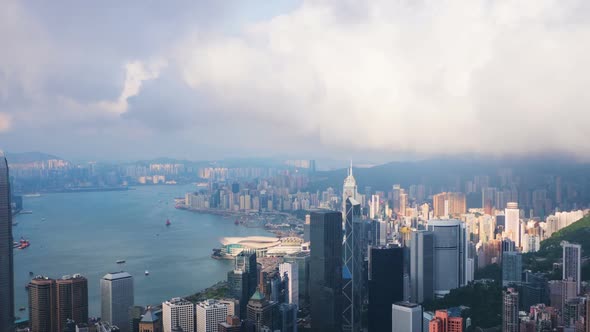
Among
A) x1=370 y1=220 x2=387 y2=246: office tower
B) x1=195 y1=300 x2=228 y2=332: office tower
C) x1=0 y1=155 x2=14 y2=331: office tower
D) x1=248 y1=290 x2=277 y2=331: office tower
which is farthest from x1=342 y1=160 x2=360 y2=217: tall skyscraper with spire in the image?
x1=0 y1=155 x2=14 y2=331: office tower

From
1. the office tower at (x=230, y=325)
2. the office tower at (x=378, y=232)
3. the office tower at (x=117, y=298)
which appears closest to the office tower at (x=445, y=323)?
the office tower at (x=230, y=325)

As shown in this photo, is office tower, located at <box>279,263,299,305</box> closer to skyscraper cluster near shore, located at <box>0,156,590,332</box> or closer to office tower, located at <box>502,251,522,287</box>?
skyscraper cluster near shore, located at <box>0,156,590,332</box>

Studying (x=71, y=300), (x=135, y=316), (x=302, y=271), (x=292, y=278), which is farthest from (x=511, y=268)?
(x=71, y=300)

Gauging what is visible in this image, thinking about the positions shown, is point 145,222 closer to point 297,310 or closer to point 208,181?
point 208,181

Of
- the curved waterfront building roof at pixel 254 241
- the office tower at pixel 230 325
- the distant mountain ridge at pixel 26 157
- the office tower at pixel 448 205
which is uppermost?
the distant mountain ridge at pixel 26 157

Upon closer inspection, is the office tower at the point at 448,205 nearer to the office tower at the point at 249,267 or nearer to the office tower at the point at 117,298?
the office tower at the point at 249,267

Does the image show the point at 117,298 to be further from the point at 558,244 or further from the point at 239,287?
the point at 558,244
